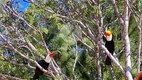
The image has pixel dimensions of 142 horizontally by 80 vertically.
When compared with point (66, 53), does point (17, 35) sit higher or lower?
higher

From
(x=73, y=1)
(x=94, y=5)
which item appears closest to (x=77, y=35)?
(x=73, y=1)

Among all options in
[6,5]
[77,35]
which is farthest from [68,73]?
[6,5]

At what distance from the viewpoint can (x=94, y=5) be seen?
5887 millimetres

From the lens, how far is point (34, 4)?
5.98 m

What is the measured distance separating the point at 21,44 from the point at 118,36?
8.15ft

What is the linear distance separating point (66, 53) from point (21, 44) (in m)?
1.66

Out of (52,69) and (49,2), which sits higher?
(49,2)

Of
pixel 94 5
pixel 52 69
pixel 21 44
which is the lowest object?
pixel 52 69

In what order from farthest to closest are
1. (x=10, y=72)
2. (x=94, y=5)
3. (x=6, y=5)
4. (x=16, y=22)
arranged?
1. (x=10, y=72)
2. (x=16, y=22)
3. (x=6, y=5)
4. (x=94, y=5)

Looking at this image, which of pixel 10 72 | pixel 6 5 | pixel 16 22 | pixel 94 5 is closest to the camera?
pixel 94 5

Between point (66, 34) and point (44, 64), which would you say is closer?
point (44, 64)

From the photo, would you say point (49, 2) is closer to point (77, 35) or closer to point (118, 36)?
point (77, 35)

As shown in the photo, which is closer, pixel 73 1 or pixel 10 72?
pixel 73 1

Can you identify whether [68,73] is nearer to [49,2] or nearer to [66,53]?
[66,53]
